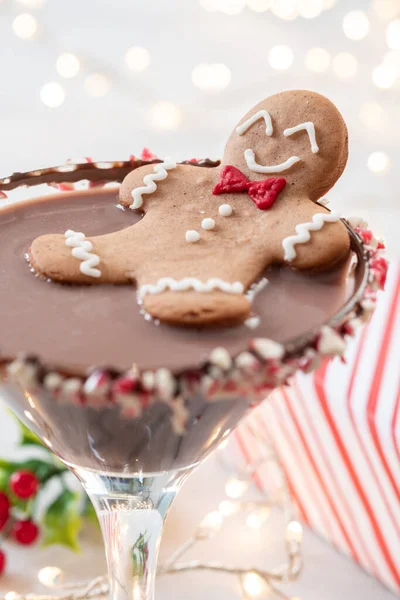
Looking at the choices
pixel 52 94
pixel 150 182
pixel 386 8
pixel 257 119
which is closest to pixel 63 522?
pixel 150 182

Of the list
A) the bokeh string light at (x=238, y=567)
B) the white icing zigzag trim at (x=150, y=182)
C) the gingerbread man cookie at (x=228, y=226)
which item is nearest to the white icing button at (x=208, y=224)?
the gingerbread man cookie at (x=228, y=226)

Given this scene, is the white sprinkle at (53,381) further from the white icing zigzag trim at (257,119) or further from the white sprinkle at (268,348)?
the white icing zigzag trim at (257,119)

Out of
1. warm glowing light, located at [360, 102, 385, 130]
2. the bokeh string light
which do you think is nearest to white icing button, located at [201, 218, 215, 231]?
the bokeh string light

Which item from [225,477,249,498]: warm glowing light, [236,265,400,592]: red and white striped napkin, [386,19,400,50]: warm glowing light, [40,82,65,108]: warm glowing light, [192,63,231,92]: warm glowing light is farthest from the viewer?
[192,63,231,92]: warm glowing light

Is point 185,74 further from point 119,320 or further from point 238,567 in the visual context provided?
point 119,320

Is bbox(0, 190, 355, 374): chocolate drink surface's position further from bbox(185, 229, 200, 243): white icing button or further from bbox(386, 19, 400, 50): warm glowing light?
bbox(386, 19, 400, 50): warm glowing light

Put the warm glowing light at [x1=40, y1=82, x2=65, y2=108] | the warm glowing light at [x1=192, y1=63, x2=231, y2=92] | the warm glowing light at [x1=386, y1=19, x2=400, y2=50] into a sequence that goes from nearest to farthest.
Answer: the warm glowing light at [x1=386, y1=19, x2=400, y2=50]
the warm glowing light at [x1=40, y1=82, x2=65, y2=108]
the warm glowing light at [x1=192, y1=63, x2=231, y2=92]
